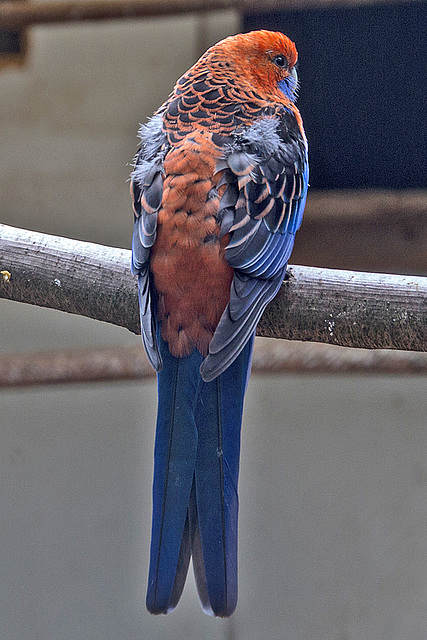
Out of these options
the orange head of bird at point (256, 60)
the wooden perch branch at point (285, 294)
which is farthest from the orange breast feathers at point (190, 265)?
the orange head of bird at point (256, 60)

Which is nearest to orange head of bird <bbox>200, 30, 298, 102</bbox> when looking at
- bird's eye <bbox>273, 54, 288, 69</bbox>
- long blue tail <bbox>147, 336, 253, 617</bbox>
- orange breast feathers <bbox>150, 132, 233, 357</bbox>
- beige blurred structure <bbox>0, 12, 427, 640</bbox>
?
bird's eye <bbox>273, 54, 288, 69</bbox>

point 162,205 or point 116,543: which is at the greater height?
point 162,205

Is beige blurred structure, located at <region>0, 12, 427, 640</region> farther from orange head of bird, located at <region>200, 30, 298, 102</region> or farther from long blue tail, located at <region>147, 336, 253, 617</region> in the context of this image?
long blue tail, located at <region>147, 336, 253, 617</region>

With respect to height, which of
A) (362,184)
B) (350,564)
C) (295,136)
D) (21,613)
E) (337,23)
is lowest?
(21,613)

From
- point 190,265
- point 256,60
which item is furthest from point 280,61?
point 190,265

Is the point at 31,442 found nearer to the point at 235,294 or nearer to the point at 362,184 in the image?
the point at 362,184

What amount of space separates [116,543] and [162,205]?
1.73 metres

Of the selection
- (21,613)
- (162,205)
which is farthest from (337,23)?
(21,613)

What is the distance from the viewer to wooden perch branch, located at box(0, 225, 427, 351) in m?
1.01

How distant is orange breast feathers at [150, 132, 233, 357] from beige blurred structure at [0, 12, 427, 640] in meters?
1.45

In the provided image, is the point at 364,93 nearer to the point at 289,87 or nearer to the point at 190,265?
the point at 289,87

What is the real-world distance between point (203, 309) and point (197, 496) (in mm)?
262

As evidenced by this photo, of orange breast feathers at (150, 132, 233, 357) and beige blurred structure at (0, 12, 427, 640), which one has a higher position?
orange breast feathers at (150, 132, 233, 357)

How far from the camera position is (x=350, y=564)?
244 centimetres
